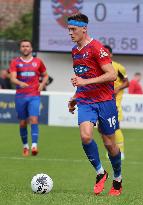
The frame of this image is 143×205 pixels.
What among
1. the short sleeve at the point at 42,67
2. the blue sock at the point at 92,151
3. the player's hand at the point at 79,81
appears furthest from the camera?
the short sleeve at the point at 42,67

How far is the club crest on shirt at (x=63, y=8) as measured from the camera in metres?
27.1

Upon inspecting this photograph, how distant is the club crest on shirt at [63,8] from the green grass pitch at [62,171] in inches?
306

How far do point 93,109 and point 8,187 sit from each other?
4.72 ft

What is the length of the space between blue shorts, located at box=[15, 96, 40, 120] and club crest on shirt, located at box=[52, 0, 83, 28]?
1240 cm

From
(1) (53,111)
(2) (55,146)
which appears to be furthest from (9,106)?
(2) (55,146)

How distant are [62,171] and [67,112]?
9637 millimetres

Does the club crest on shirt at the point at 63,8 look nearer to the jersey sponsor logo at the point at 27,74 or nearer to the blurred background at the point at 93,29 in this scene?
the blurred background at the point at 93,29

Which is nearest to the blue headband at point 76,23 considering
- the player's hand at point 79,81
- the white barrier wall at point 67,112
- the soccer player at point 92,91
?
the soccer player at point 92,91

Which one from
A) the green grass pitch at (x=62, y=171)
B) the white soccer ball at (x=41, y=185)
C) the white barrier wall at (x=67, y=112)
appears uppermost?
the white soccer ball at (x=41, y=185)

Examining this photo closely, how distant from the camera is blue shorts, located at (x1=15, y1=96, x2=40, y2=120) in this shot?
15.0 metres

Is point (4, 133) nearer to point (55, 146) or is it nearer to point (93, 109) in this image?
point (55, 146)

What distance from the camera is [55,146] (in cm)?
1692

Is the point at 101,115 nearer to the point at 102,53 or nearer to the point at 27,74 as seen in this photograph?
the point at 102,53

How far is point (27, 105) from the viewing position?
49.4ft
